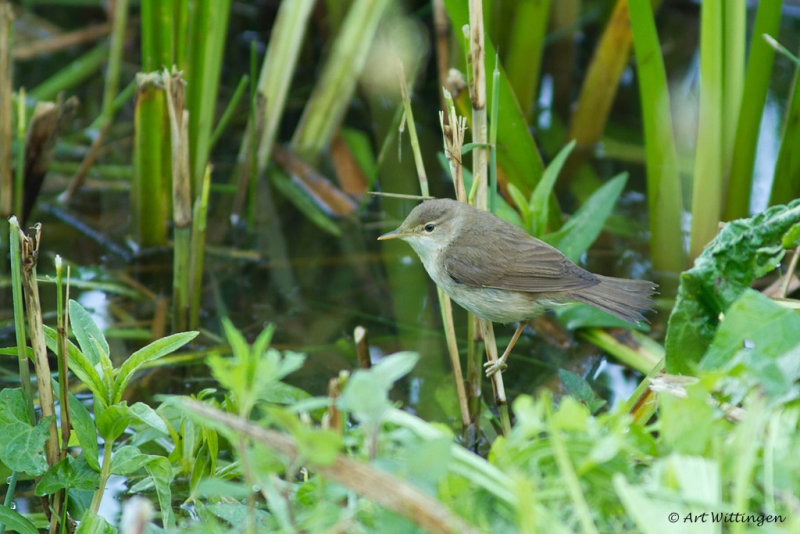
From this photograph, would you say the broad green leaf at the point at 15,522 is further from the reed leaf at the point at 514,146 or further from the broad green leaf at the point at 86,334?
the reed leaf at the point at 514,146

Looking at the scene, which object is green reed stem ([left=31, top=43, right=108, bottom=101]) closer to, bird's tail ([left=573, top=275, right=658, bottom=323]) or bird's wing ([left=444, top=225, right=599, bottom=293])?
bird's wing ([left=444, top=225, right=599, bottom=293])

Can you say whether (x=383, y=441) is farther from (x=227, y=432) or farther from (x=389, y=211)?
(x=389, y=211)

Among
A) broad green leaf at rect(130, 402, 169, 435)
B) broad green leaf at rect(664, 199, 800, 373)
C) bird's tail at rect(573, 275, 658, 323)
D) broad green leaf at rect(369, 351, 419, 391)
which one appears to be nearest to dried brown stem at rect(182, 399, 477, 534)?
broad green leaf at rect(369, 351, 419, 391)

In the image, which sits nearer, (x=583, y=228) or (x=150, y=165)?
(x=583, y=228)

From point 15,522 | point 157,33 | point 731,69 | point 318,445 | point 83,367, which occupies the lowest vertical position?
point 15,522

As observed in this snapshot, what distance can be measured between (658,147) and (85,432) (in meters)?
2.85

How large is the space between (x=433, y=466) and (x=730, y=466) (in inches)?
24.5

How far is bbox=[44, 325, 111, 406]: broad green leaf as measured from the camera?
8.06ft

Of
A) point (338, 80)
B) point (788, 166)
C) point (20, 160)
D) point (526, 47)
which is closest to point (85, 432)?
point (20, 160)

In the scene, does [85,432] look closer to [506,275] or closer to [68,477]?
[68,477]

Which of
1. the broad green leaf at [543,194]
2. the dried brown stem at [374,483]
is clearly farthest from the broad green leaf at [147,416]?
Result: the broad green leaf at [543,194]

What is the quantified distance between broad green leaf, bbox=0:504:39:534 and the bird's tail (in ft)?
6.88

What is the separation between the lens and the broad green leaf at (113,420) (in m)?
2.38

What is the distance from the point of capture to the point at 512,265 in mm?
3430
